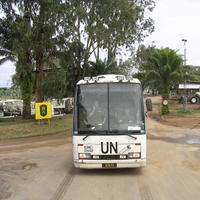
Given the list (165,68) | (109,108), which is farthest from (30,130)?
(165,68)

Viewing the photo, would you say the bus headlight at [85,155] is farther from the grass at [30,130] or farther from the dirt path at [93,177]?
the grass at [30,130]

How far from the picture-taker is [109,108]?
27.3 ft

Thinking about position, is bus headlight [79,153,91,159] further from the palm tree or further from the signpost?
the palm tree

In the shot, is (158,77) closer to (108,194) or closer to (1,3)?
(1,3)

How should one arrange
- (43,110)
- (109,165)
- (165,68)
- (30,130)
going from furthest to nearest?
1. (165,68)
2. (43,110)
3. (30,130)
4. (109,165)

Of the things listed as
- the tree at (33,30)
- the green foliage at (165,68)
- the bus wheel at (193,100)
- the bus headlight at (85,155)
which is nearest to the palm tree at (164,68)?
the green foliage at (165,68)

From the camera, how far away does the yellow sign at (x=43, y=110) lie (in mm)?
18922

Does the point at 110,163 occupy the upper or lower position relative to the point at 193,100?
lower

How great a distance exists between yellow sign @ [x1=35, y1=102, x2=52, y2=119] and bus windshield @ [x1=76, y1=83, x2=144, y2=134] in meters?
10.8

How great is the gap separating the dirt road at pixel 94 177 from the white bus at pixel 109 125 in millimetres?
544

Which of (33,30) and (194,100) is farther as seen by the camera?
(194,100)

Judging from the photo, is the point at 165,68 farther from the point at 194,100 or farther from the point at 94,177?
the point at 94,177

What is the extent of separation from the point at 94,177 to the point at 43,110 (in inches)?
457

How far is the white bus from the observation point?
7.97 m
